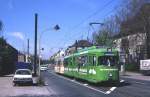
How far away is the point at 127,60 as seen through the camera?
10812 centimetres

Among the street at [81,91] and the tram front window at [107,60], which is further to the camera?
the tram front window at [107,60]

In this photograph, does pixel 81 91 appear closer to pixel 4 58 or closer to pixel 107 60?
pixel 107 60

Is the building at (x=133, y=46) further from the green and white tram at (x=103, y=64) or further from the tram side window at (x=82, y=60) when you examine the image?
the green and white tram at (x=103, y=64)

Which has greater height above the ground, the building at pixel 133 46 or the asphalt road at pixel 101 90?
the building at pixel 133 46

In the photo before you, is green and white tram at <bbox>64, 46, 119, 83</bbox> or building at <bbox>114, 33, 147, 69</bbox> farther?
building at <bbox>114, 33, 147, 69</bbox>

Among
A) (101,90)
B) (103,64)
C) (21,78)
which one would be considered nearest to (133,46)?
(21,78)

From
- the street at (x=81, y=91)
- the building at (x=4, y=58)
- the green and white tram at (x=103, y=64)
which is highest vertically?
the building at (x=4, y=58)

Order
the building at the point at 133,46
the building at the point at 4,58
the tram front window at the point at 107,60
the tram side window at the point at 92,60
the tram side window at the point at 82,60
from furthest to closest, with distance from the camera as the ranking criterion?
the building at the point at 133,46, the building at the point at 4,58, the tram side window at the point at 82,60, the tram side window at the point at 92,60, the tram front window at the point at 107,60

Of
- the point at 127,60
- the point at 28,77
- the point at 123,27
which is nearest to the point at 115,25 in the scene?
the point at 123,27

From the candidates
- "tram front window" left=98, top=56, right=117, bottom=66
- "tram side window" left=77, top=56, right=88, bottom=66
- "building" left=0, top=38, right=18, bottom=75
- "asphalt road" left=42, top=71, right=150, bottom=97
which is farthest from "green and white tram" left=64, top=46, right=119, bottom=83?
"building" left=0, top=38, right=18, bottom=75

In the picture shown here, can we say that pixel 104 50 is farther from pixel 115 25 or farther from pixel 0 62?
pixel 115 25

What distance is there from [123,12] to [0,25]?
1027 inches

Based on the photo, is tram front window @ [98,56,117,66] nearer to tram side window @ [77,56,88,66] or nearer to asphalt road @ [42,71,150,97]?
asphalt road @ [42,71,150,97]

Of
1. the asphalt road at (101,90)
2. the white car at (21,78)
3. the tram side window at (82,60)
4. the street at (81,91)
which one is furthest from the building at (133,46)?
the street at (81,91)
